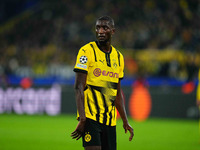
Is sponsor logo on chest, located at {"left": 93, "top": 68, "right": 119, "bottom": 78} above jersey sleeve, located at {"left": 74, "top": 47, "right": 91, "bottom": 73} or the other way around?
the other way around

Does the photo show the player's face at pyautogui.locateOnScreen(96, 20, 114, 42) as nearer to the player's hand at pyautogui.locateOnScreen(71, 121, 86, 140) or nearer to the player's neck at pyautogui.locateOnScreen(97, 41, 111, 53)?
the player's neck at pyautogui.locateOnScreen(97, 41, 111, 53)

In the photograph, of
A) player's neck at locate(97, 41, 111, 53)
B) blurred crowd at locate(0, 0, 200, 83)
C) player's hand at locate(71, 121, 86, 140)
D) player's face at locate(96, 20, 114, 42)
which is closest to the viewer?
player's hand at locate(71, 121, 86, 140)

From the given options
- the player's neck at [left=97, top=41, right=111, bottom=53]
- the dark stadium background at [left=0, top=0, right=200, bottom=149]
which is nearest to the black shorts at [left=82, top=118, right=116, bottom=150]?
the player's neck at [left=97, top=41, right=111, bottom=53]

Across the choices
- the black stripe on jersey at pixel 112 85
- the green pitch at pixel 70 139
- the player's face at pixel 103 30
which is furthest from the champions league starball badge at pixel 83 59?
the green pitch at pixel 70 139

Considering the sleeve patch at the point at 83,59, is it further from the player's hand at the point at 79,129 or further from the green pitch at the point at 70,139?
the green pitch at the point at 70,139

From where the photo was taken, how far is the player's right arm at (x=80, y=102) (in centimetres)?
407

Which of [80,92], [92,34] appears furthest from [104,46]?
[92,34]

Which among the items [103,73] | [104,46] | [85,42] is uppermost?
[85,42]

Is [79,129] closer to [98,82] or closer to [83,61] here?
[98,82]

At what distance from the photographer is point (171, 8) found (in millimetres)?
24500

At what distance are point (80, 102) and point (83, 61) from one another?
43 centimetres

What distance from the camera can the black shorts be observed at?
4.14 metres

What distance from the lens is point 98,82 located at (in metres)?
4.32

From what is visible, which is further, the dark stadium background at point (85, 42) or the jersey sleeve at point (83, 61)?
the dark stadium background at point (85, 42)
